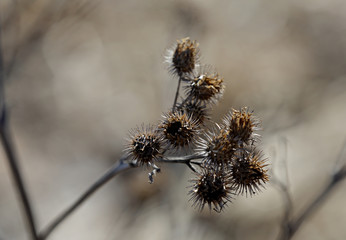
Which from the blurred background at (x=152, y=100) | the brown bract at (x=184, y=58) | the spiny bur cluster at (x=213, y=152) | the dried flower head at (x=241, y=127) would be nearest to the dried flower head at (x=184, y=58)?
the brown bract at (x=184, y=58)

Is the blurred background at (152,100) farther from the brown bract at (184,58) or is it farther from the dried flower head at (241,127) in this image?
the dried flower head at (241,127)

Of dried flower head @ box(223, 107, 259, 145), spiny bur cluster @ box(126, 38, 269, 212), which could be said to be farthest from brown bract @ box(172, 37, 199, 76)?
dried flower head @ box(223, 107, 259, 145)

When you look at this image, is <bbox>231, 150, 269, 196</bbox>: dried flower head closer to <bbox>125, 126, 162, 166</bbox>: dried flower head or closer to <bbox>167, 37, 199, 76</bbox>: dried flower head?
<bbox>125, 126, 162, 166</bbox>: dried flower head

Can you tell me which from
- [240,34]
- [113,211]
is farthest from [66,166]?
[240,34]

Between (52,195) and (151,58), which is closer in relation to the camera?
(52,195)

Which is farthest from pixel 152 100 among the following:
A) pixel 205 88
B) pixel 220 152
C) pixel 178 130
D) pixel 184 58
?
pixel 220 152

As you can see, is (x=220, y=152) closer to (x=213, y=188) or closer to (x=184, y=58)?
(x=213, y=188)

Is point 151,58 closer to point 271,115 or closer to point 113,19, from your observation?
point 113,19
